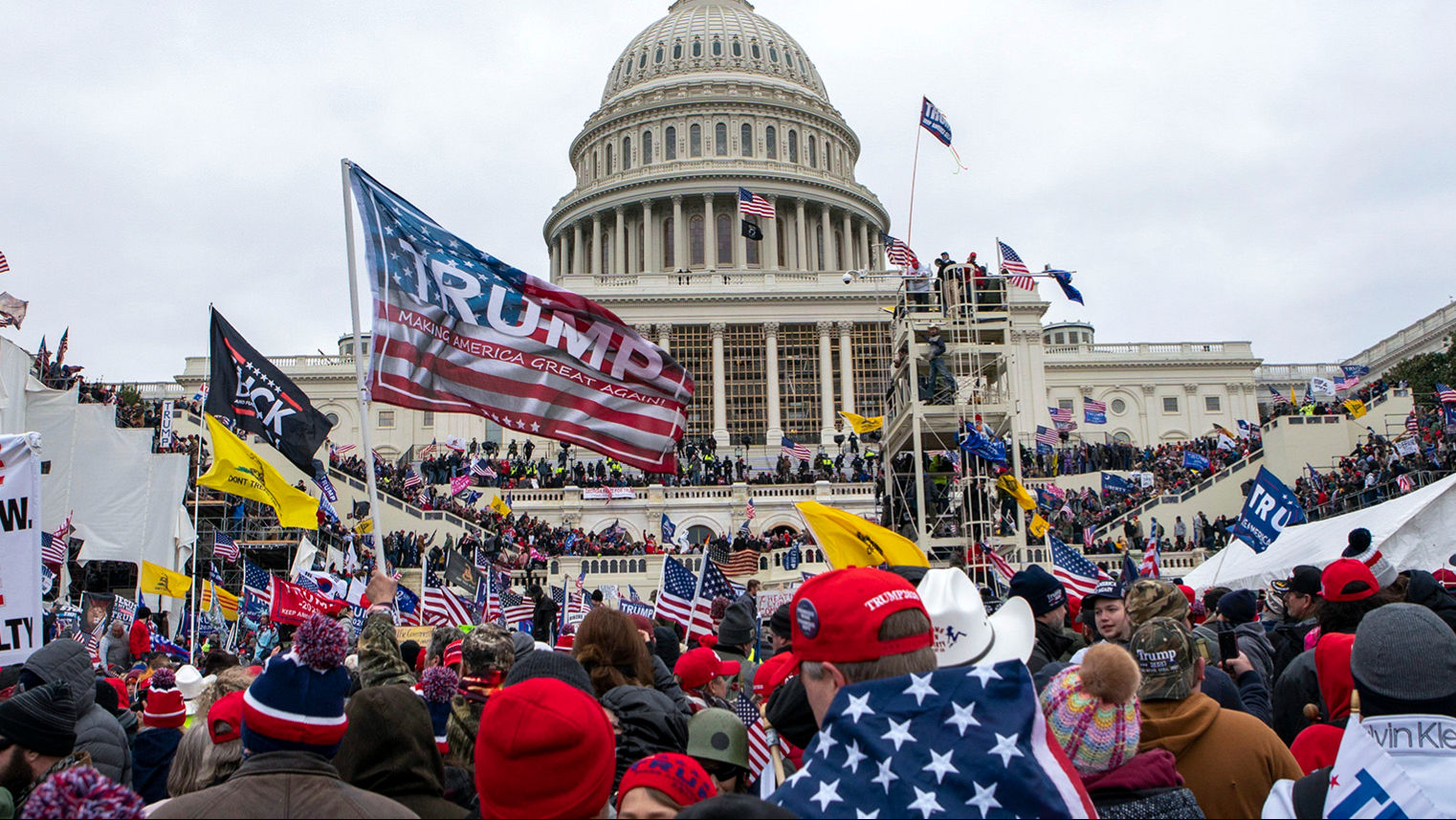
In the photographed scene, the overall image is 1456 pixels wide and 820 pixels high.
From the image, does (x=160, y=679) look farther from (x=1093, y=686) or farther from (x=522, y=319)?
(x=1093, y=686)

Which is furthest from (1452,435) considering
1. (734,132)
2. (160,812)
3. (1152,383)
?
(734,132)

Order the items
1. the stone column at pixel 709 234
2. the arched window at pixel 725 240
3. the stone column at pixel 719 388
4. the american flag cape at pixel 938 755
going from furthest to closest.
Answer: the arched window at pixel 725 240, the stone column at pixel 709 234, the stone column at pixel 719 388, the american flag cape at pixel 938 755

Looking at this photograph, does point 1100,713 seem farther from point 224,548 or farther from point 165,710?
point 224,548

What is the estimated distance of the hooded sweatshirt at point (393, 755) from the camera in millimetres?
4125


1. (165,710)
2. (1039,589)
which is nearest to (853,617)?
(1039,589)

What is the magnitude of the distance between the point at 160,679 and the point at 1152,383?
7280cm

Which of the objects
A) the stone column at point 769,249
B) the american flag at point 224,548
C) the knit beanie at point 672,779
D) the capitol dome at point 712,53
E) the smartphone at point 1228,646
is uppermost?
the capitol dome at point 712,53

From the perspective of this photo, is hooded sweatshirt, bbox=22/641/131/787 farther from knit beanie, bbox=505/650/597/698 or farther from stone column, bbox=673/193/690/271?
stone column, bbox=673/193/690/271

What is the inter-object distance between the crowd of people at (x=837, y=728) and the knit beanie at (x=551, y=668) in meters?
0.01

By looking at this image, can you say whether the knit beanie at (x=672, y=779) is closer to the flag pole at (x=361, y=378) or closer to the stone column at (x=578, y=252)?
the flag pole at (x=361, y=378)

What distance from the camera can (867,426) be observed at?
126 feet

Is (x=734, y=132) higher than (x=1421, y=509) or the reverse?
higher

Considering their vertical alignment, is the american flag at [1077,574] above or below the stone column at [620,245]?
below

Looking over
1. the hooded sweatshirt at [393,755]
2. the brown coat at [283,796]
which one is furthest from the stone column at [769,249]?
the brown coat at [283,796]
